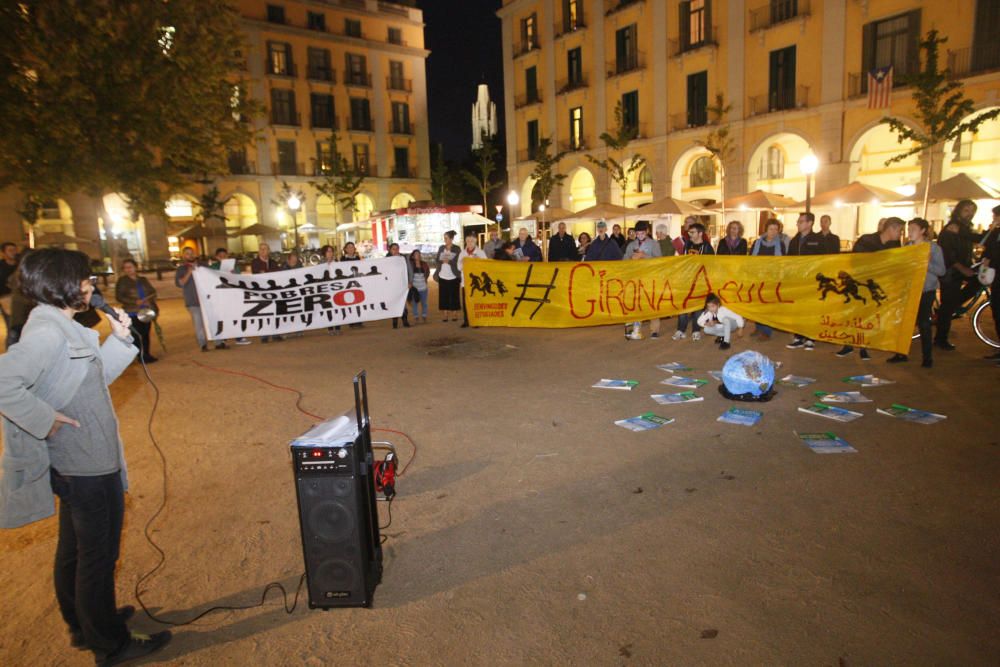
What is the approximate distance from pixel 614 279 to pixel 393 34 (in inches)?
1912

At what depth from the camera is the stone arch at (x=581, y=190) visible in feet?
120

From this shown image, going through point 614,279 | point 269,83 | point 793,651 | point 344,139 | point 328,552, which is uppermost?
point 269,83

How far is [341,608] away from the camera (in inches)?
131

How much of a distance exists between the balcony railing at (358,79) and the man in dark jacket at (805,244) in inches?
1831

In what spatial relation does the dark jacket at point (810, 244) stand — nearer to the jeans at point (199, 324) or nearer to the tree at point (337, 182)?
the jeans at point (199, 324)

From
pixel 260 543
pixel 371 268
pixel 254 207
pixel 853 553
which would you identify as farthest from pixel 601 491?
pixel 254 207

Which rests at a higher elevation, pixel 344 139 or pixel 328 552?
pixel 344 139

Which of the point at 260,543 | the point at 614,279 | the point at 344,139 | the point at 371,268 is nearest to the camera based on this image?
the point at 260,543

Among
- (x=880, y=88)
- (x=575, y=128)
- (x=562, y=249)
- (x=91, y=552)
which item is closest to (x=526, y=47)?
(x=575, y=128)

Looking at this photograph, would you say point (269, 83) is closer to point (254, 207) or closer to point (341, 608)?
point (254, 207)

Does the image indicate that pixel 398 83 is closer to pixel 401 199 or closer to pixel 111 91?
pixel 401 199

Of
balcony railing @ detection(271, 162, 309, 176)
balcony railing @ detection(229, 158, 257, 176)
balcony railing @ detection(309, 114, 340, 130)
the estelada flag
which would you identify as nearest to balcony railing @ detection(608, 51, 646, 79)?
the estelada flag

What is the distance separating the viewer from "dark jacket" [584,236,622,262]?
Result: 1259 cm

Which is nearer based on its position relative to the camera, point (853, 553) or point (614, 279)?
point (853, 553)
